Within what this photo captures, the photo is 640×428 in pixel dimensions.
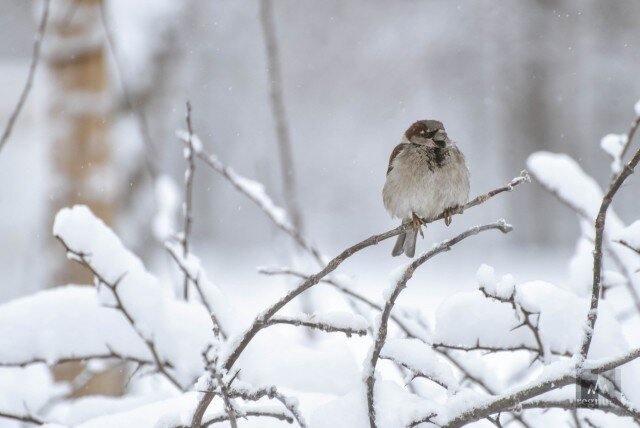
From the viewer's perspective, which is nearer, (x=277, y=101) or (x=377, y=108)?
(x=277, y=101)

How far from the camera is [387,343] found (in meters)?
0.94

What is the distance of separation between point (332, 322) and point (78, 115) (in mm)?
2545

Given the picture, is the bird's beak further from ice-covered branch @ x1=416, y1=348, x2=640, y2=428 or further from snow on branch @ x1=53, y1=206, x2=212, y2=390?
ice-covered branch @ x1=416, y1=348, x2=640, y2=428

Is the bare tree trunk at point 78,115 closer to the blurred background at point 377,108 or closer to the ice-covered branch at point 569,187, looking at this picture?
the ice-covered branch at point 569,187

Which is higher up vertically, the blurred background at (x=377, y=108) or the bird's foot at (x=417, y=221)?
the blurred background at (x=377, y=108)

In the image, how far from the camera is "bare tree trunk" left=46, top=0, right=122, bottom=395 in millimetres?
3096

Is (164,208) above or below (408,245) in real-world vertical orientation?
below

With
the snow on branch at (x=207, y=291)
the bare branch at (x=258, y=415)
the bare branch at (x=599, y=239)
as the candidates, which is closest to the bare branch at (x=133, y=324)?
the snow on branch at (x=207, y=291)

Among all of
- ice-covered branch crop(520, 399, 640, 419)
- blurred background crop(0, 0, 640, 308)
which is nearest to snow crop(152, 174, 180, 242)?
ice-covered branch crop(520, 399, 640, 419)

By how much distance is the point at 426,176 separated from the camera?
192cm

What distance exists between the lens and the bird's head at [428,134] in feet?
6.32

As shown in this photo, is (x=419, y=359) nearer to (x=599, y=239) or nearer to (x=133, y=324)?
(x=599, y=239)

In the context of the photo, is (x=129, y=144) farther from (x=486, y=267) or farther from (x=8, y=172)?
(x=8, y=172)

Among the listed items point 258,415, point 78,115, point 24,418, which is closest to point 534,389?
point 258,415
